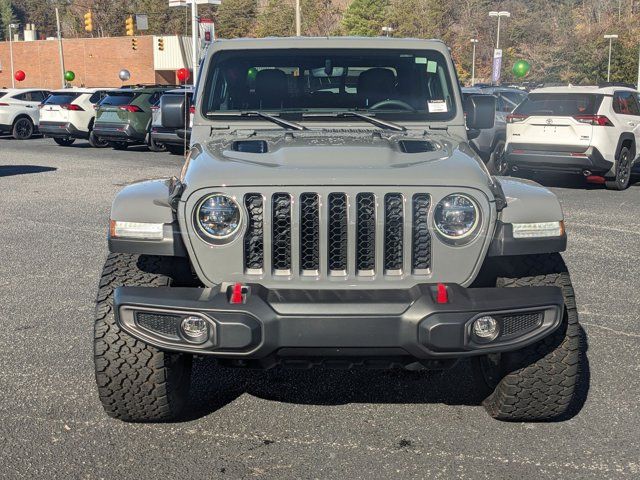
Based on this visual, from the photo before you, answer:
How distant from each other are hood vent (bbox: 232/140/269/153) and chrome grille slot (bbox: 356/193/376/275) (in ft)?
2.42

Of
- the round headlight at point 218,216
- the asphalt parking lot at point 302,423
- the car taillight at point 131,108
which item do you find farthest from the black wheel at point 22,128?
the round headlight at point 218,216

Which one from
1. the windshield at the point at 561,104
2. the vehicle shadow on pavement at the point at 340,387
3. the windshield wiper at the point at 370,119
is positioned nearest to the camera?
the vehicle shadow on pavement at the point at 340,387

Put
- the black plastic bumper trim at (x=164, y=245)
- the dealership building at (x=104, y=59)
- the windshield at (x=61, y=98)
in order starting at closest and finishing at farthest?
Answer: the black plastic bumper trim at (x=164, y=245) < the windshield at (x=61, y=98) < the dealership building at (x=104, y=59)

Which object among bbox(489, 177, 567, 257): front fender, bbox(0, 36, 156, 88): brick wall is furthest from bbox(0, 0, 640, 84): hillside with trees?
bbox(489, 177, 567, 257): front fender

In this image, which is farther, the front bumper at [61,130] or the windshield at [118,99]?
the front bumper at [61,130]

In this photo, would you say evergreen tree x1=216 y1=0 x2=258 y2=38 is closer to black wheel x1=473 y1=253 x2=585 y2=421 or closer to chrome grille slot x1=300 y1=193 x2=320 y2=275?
black wheel x1=473 y1=253 x2=585 y2=421

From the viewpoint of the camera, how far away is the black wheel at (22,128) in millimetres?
26047

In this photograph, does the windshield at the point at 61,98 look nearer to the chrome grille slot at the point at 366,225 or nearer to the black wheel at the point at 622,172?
the black wheel at the point at 622,172

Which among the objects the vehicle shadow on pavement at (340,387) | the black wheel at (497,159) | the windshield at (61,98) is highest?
the vehicle shadow on pavement at (340,387)

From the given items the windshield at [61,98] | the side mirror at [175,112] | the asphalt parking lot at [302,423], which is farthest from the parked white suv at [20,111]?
the side mirror at [175,112]

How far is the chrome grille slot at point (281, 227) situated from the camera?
3732mm

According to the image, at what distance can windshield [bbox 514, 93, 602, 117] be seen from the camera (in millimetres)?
13750

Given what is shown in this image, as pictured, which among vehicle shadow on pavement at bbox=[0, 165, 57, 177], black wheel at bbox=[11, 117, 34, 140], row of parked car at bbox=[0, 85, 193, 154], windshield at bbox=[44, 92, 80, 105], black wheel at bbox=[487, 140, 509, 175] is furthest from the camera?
black wheel at bbox=[11, 117, 34, 140]

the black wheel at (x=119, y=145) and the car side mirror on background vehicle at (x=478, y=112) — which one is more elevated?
the car side mirror on background vehicle at (x=478, y=112)
